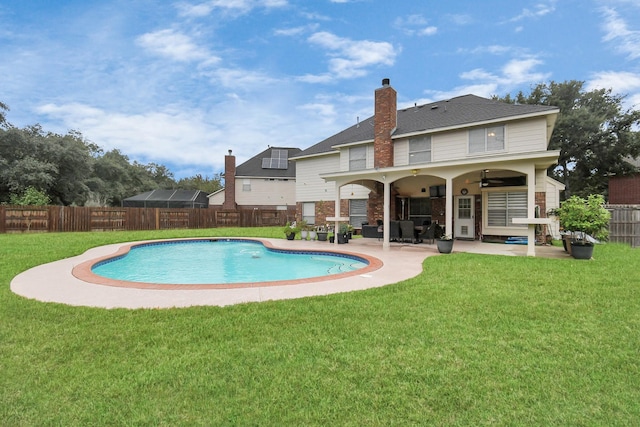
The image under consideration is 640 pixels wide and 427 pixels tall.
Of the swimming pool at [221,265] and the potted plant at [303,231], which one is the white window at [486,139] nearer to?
the swimming pool at [221,265]

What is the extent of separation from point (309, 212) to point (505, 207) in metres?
11.0

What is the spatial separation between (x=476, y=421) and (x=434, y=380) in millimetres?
455

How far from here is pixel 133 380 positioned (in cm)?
249

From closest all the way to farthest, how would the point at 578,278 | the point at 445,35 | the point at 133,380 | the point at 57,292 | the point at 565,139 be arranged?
the point at 133,380 < the point at 57,292 < the point at 578,278 < the point at 445,35 < the point at 565,139

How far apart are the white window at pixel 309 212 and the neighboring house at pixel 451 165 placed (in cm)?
261

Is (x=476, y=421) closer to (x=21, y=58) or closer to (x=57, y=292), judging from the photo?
(x=57, y=292)

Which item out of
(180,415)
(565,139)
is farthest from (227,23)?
(565,139)

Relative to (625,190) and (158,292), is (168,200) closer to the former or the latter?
(158,292)

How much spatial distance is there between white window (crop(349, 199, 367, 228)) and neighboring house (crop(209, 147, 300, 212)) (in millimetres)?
12099

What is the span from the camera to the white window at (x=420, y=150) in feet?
47.1

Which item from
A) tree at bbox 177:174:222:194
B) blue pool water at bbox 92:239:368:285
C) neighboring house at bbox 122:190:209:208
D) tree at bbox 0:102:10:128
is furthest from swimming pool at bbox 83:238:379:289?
tree at bbox 177:174:222:194

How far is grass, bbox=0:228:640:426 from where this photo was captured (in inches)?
84.9

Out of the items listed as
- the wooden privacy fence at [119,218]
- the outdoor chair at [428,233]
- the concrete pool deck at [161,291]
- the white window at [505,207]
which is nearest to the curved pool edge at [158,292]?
the concrete pool deck at [161,291]

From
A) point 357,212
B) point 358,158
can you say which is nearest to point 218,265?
point 357,212
